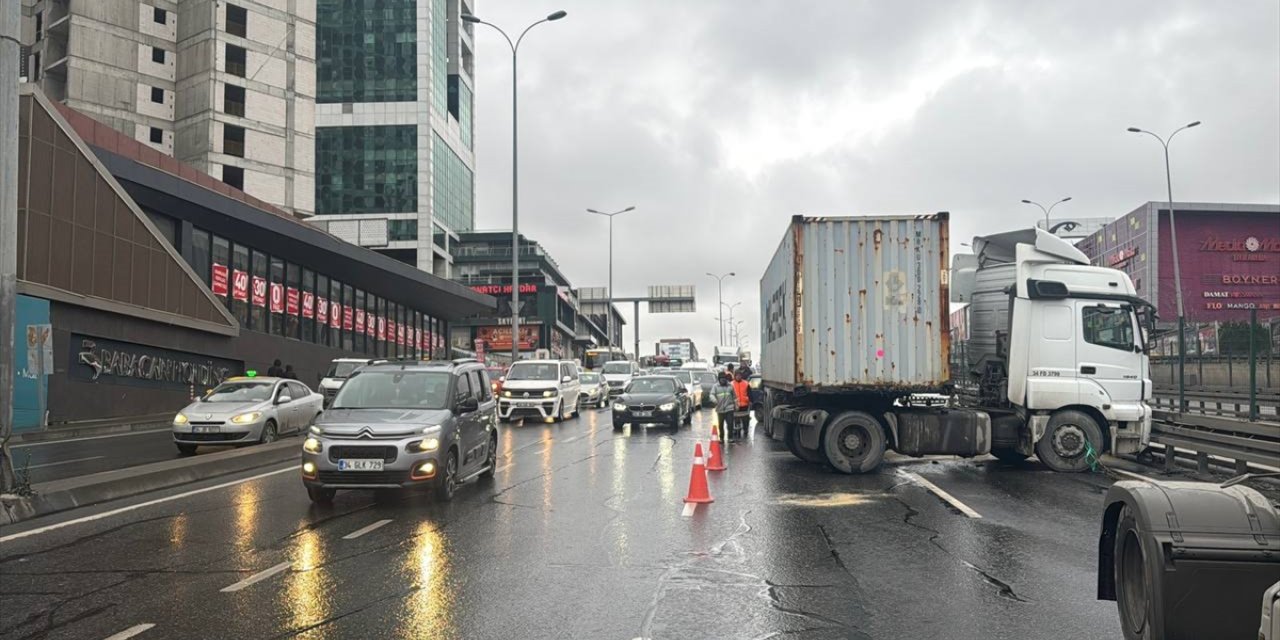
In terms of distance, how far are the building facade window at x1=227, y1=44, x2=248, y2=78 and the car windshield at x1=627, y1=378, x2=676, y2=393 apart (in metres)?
47.5

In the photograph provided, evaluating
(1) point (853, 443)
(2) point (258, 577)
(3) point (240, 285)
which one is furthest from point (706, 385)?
(2) point (258, 577)

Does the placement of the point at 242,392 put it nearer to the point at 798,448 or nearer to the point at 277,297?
the point at 798,448

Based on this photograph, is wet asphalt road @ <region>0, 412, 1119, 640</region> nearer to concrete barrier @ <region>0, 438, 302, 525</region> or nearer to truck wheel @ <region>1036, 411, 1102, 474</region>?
concrete barrier @ <region>0, 438, 302, 525</region>

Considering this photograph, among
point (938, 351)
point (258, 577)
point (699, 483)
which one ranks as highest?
point (938, 351)

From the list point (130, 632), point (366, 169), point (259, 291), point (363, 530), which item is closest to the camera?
point (130, 632)

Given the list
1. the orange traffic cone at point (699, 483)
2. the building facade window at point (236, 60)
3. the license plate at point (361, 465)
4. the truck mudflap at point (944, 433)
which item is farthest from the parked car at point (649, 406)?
the building facade window at point (236, 60)

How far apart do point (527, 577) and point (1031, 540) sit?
472 centimetres

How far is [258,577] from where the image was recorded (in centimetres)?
664

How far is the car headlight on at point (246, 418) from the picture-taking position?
52.5ft

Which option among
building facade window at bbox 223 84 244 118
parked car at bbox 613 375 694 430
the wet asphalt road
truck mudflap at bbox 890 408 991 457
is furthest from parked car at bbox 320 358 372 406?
building facade window at bbox 223 84 244 118

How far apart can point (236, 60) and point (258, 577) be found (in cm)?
6138

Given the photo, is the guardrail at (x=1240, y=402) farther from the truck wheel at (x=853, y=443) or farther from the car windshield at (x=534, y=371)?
the car windshield at (x=534, y=371)

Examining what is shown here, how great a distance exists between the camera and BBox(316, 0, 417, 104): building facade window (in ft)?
267

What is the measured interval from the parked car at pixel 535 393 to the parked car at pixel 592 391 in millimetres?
6860
